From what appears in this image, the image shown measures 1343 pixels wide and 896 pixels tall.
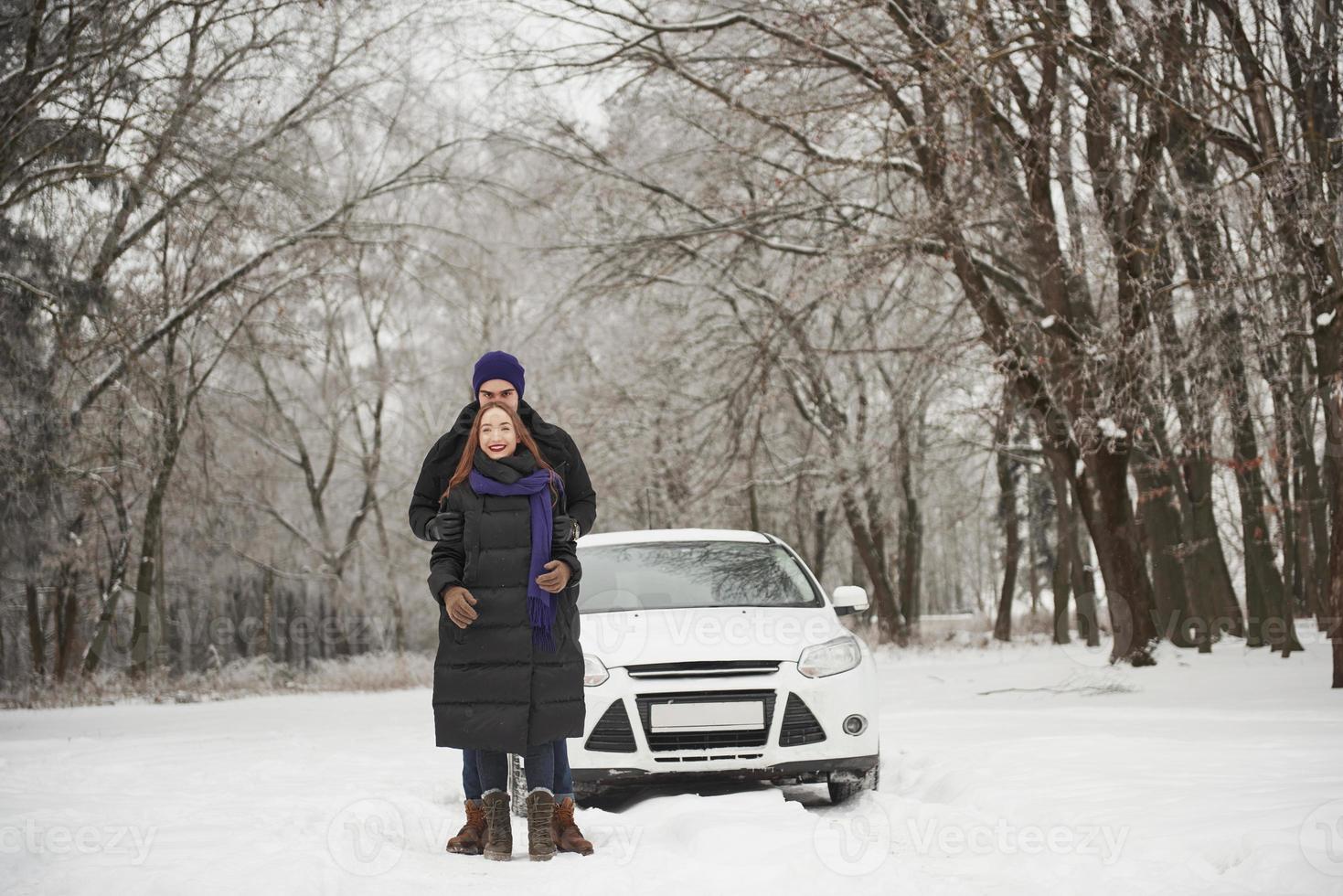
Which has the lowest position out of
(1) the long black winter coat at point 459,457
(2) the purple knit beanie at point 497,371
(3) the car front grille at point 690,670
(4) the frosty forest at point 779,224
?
(3) the car front grille at point 690,670

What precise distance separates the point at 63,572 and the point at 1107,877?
2619 cm

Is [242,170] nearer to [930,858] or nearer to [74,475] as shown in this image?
[74,475]

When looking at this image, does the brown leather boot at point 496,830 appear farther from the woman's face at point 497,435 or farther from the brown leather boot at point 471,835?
the woman's face at point 497,435

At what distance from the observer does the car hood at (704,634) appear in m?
6.33

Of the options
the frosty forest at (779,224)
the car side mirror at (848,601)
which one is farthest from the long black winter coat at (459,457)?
the frosty forest at (779,224)

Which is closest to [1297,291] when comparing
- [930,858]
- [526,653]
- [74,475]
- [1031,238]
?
[1031,238]

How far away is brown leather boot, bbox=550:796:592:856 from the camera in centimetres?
486

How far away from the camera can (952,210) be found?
1152 cm

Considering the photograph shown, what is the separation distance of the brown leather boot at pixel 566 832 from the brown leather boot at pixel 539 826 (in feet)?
0.21

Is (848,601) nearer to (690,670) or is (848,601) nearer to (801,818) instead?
(690,670)

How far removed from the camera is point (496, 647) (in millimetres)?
4688

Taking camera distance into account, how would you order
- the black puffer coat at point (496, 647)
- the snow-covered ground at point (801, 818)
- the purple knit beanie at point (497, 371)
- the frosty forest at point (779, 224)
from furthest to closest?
the frosty forest at point (779, 224) < the purple knit beanie at point (497, 371) < the black puffer coat at point (496, 647) < the snow-covered ground at point (801, 818)

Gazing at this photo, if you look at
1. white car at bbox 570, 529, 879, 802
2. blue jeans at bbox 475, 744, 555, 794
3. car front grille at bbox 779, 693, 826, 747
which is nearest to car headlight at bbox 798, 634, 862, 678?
white car at bbox 570, 529, 879, 802

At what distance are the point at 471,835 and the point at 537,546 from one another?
1.26 meters
